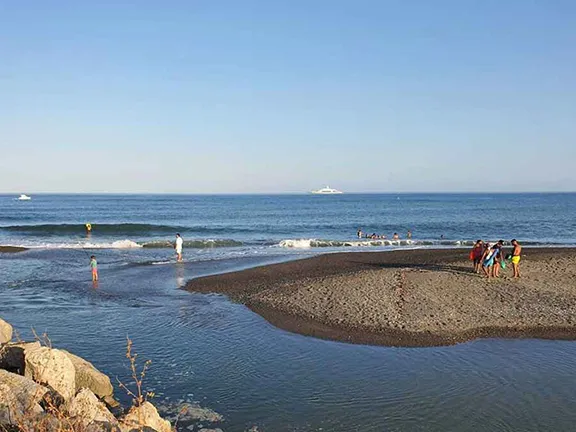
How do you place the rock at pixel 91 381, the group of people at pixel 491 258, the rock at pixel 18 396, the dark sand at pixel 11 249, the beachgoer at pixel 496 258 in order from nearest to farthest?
1. the rock at pixel 18 396
2. the rock at pixel 91 381
3. the group of people at pixel 491 258
4. the beachgoer at pixel 496 258
5. the dark sand at pixel 11 249

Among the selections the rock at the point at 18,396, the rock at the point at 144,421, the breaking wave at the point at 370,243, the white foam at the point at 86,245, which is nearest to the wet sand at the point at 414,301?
the rock at the point at 144,421

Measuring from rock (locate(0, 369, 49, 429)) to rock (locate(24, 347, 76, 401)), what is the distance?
0.48 meters

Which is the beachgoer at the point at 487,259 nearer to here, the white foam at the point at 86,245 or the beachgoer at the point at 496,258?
the beachgoer at the point at 496,258

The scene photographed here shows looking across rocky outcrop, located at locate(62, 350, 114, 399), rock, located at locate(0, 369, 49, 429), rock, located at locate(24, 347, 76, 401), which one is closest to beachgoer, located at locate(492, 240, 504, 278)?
rocky outcrop, located at locate(62, 350, 114, 399)

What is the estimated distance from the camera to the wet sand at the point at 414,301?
15.5 meters

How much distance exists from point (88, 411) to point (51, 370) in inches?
78.2

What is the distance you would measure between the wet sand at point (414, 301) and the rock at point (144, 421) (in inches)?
292

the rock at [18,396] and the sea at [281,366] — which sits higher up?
the rock at [18,396]

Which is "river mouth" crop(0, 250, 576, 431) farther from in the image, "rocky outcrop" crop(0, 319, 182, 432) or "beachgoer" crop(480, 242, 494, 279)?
"beachgoer" crop(480, 242, 494, 279)

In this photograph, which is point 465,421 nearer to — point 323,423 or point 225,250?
point 323,423

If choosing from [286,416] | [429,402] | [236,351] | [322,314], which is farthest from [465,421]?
[322,314]

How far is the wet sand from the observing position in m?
15.5

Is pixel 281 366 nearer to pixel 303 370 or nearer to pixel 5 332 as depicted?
pixel 303 370

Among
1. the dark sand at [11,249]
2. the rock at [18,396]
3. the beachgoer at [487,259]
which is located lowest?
the dark sand at [11,249]
